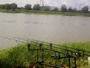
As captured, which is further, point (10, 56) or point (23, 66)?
point (10, 56)

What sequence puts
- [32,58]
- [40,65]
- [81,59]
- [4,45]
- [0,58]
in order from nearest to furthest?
[40,65]
[0,58]
[32,58]
[81,59]
[4,45]

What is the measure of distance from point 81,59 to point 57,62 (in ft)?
2.60

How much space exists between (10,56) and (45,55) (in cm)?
104

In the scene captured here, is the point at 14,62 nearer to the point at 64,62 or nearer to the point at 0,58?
the point at 0,58

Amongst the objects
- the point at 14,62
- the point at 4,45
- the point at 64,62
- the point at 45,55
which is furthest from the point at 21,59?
the point at 4,45

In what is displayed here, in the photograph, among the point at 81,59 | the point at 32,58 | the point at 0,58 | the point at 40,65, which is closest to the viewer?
the point at 40,65

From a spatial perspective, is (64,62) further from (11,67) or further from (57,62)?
(11,67)

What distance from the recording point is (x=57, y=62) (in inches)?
150

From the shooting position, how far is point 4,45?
7.79 meters

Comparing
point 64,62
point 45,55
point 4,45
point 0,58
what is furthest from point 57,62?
point 4,45

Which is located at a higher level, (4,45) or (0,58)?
(0,58)

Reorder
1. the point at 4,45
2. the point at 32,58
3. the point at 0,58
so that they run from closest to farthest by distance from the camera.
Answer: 1. the point at 0,58
2. the point at 32,58
3. the point at 4,45

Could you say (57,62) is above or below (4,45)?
above

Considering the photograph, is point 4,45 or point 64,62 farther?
point 4,45
